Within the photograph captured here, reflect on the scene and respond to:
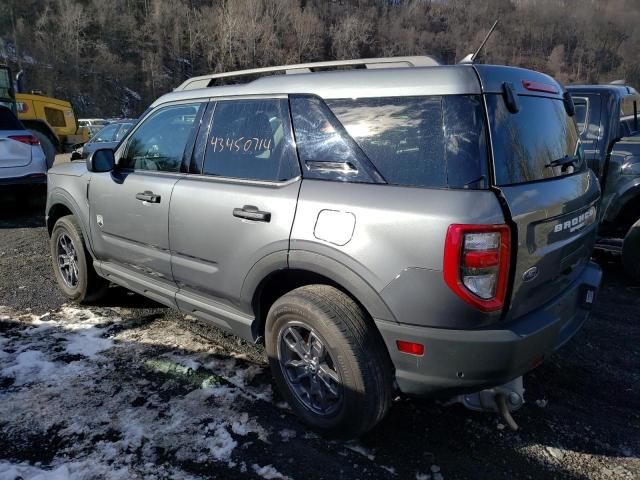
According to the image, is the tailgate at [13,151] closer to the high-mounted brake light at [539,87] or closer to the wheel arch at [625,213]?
the high-mounted brake light at [539,87]

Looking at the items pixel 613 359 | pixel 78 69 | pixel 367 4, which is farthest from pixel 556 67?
pixel 613 359

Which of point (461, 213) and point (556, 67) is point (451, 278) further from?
point (556, 67)

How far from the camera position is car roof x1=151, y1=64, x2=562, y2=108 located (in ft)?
6.93

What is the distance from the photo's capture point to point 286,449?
8.16 ft

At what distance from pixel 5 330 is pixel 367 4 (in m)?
103

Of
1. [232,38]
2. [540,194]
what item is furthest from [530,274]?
[232,38]

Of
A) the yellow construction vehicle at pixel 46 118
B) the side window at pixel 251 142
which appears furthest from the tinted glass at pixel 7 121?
the side window at pixel 251 142

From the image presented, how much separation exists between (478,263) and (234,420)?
5.33 ft

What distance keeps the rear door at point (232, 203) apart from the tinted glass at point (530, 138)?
3.30 ft

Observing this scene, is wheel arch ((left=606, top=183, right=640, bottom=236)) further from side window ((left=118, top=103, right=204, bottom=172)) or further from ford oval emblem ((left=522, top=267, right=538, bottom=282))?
side window ((left=118, top=103, right=204, bottom=172))

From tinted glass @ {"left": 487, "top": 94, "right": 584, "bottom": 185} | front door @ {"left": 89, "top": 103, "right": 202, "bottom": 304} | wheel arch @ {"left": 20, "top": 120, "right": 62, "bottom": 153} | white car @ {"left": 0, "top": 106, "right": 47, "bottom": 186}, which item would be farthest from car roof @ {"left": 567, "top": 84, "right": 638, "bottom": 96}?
wheel arch @ {"left": 20, "top": 120, "right": 62, "bottom": 153}

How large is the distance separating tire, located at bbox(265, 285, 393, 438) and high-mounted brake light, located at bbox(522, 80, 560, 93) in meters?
1.38

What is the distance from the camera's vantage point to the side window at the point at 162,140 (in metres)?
3.31

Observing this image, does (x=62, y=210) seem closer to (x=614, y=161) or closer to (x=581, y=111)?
(x=581, y=111)
